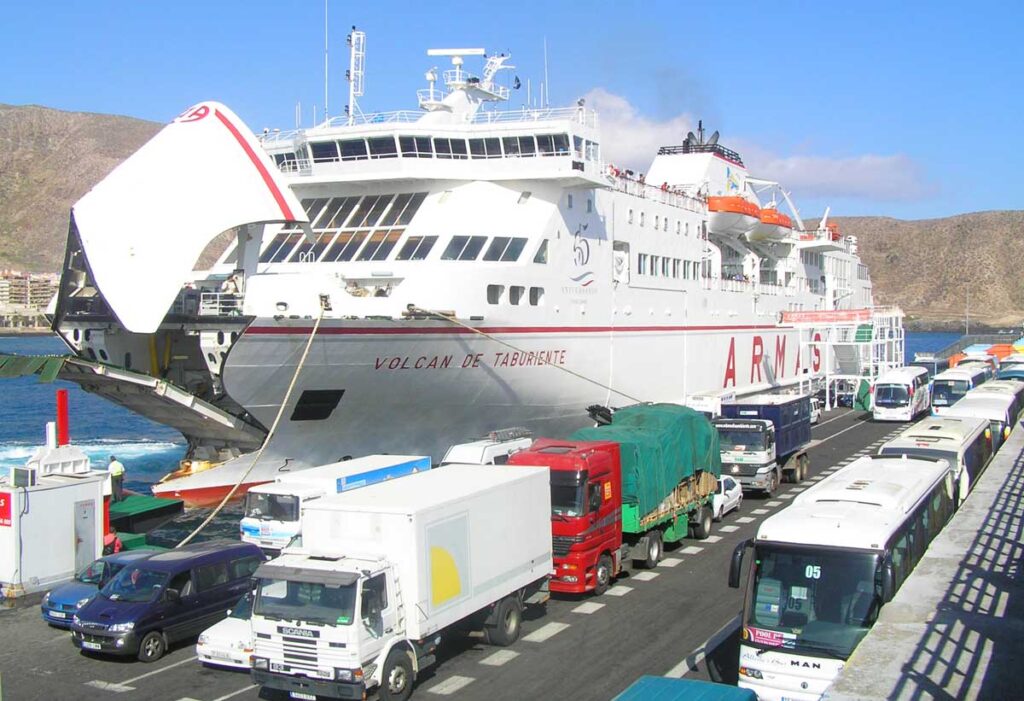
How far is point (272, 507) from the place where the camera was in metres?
15.4

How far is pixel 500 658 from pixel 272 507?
5316mm

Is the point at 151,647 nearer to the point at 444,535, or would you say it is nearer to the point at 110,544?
the point at 444,535

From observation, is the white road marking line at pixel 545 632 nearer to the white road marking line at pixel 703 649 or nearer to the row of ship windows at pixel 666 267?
the white road marking line at pixel 703 649

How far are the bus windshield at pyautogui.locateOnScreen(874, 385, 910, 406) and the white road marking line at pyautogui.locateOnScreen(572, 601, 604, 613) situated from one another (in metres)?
29.4

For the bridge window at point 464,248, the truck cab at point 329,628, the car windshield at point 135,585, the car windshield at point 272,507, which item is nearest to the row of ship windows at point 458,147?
the bridge window at point 464,248

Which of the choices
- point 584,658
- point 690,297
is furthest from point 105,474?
point 690,297

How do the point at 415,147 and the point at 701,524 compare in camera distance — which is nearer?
the point at 701,524

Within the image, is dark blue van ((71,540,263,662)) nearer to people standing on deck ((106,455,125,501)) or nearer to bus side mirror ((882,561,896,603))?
bus side mirror ((882,561,896,603))

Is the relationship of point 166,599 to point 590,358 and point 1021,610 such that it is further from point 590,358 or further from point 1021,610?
point 590,358

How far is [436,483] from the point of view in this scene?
12.3 meters

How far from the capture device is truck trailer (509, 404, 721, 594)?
14000 millimetres

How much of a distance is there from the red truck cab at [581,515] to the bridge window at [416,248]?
360 inches

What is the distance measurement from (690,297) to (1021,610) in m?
25.8

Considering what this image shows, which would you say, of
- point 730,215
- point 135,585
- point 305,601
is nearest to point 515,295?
point 135,585
